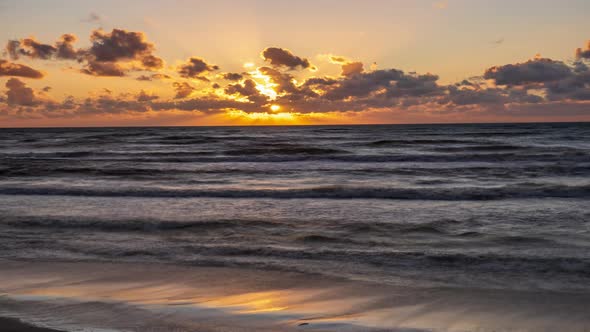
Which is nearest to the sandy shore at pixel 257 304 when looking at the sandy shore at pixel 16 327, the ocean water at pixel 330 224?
the sandy shore at pixel 16 327

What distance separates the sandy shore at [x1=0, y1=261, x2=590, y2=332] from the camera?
5176mm

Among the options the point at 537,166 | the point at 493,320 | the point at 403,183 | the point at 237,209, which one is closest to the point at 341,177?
the point at 403,183

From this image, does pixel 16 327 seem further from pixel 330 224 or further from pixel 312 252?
pixel 330 224

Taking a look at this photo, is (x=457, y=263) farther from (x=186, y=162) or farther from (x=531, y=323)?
(x=186, y=162)

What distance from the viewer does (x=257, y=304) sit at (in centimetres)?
590

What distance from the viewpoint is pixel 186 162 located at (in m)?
32.0

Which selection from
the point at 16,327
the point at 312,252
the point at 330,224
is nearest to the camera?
the point at 16,327

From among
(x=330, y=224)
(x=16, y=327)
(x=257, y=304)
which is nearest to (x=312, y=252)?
(x=330, y=224)

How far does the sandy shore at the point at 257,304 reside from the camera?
5176 millimetres

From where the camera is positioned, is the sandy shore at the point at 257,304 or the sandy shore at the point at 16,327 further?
the sandy shore at the point at 257,304

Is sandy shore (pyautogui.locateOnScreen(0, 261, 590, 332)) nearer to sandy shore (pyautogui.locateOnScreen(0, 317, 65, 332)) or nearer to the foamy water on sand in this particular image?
the foamy water on sand

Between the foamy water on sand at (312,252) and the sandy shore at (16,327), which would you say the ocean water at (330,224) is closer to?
the foamy water on sand at (312,252)

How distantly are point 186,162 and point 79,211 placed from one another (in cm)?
1865

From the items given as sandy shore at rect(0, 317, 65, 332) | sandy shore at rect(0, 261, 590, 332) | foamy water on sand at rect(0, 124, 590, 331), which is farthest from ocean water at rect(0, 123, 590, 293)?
sandy shore at rect(0, 317, 65, 332)
